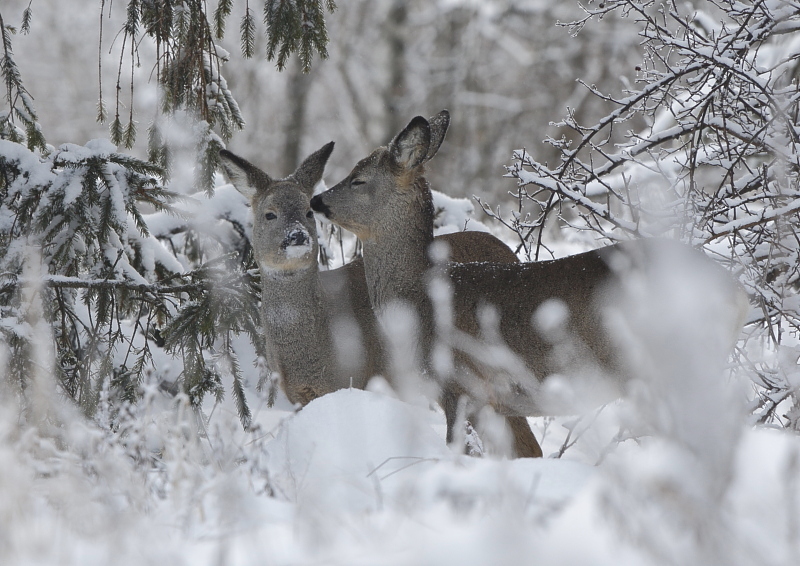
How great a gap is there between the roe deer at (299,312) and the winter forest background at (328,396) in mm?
312

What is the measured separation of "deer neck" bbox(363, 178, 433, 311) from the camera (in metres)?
5.53

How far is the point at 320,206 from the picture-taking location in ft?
18.1

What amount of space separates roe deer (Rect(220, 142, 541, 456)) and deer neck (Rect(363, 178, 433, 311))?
0.96ft

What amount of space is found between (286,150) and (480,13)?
6.55 metres

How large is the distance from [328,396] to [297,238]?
143 cm

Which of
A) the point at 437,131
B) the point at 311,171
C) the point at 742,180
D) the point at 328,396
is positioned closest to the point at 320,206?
the point at 311,171

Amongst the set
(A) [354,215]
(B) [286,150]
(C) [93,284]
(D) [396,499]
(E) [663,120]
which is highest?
(B) [286,150]

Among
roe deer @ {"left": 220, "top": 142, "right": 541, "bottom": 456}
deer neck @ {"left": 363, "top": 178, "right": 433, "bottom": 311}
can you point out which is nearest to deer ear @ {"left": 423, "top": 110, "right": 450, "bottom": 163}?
deer neck @ {"left": 363, "top": 178, "right": 433, "bottom": 311}

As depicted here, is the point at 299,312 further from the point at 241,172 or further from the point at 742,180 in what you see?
the point at 742,180

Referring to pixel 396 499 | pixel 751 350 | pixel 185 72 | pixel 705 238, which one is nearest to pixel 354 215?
pixel 185 72

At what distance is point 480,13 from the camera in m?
24.7

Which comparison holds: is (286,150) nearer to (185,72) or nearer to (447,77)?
(447,77)

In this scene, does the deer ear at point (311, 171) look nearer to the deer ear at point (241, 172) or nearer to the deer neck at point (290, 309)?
the deer ear at point (241, 172)

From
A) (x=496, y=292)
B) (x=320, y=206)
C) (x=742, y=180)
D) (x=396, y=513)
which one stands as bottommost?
(x=396, y=513)
